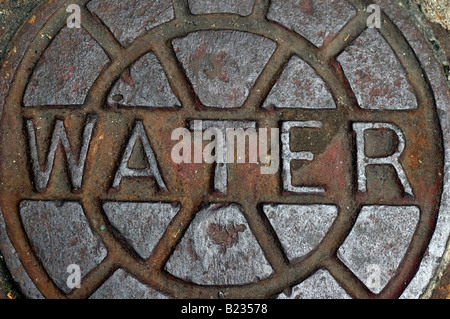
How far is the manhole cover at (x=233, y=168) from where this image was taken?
141 cm

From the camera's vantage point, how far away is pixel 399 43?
147 cm

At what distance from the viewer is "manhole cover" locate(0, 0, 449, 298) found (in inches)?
55.5

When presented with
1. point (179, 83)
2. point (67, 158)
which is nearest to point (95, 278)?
point (67, 158)

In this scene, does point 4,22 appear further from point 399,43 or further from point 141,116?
point 399,43

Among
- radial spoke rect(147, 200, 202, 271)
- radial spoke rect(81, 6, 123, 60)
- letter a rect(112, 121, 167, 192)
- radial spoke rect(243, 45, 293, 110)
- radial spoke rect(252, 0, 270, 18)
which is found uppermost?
radial spoke rect(252, 0, 270, 18)

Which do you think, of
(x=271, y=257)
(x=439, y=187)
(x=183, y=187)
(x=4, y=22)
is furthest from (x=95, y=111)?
(x=439, y=187)

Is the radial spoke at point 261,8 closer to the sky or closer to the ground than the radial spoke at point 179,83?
closer to the sky

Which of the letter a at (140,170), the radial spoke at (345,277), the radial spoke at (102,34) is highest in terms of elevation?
the radial spoke at (102,34)

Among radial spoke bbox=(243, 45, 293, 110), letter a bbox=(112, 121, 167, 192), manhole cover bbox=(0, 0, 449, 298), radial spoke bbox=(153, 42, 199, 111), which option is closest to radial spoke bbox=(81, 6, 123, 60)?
manhole cover bbox=(0, 0, 449, 298)

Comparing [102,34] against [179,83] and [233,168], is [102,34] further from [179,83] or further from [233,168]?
[233,168]

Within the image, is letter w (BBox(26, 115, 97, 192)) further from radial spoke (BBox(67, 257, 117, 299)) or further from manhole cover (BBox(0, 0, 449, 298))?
radial spoke (BBox(67, 257, 117, 299))

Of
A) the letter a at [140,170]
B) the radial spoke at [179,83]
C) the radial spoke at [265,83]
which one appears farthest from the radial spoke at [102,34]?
the radial spoke at [265,83]

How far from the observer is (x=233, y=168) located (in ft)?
4.66

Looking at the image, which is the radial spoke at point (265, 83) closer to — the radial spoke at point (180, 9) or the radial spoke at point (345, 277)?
the radial spoke at point (180, 9)
